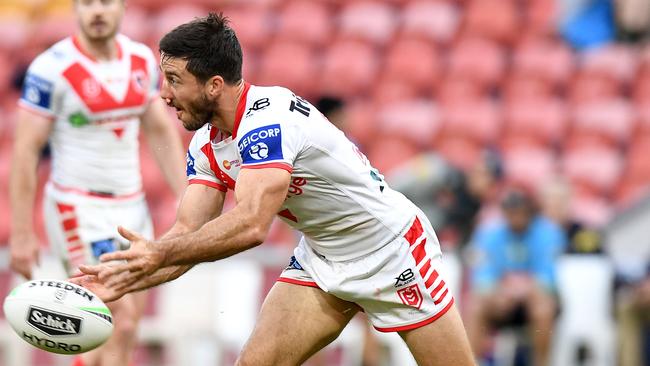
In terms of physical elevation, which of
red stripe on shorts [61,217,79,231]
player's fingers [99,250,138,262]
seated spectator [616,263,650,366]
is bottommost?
seated spectator [616,263,650,366]

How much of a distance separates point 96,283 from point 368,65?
8.23 meters

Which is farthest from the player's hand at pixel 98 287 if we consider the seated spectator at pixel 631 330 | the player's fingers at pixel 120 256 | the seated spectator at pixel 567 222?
the seated spectator at pixel 631 330

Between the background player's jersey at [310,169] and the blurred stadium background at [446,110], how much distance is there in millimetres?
4130

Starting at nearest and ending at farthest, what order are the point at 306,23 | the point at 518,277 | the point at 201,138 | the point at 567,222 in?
the point at 201,138
the point at 518,277
the point at 567,222
the point at 306,23

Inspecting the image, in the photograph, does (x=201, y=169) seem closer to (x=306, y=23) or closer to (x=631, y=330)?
(x=631, y=330)

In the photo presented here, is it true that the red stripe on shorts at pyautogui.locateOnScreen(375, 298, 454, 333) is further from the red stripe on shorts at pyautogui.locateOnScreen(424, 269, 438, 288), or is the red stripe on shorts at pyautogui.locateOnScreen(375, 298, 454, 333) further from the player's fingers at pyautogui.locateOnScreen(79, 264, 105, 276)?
the player's fingers at pyautogui.locateOnScreen(79, 264, 105, 276)

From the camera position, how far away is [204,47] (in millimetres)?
4863

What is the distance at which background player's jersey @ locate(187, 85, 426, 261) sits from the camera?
191 inches

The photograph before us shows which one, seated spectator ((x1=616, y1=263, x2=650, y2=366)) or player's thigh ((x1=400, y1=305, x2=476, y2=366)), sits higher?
player's thigh ((x1=400, y1=305, x2=476, y2=366))

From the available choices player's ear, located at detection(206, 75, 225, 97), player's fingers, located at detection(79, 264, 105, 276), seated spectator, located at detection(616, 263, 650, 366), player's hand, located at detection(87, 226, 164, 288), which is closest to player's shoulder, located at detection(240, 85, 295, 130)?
player's ear, located at detection(206, 75, 225, 97)

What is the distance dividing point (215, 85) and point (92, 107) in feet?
5.88

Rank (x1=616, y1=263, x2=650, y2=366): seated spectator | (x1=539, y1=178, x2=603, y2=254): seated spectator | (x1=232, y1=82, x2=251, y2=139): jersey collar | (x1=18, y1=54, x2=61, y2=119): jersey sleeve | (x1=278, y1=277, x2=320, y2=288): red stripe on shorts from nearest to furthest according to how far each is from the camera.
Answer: (x1=232, y1=82, x2=251, y2=139): jersey collar, (x1=278, y1=277, x2=320, y2=288): red stripe on shorts, (x1=18, y1=54, x2=61, y2=119): jersey sleeve, (x1=616, y1=263, x2=650, y2=366): seated spectator, (x1=539, y1=178, x2=603, y2=254): seated spectator

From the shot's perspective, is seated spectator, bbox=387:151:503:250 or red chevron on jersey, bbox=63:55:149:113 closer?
red chevron on jersey, bbox=63:55:149:113

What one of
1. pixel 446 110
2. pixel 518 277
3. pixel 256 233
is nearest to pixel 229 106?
pixel 256 233
